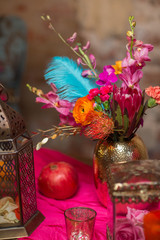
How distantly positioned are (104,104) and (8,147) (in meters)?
0.30

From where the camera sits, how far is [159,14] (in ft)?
4.59

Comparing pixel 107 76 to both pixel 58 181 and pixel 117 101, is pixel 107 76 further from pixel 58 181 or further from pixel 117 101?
pixel 58 181

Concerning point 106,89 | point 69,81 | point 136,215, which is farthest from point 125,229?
point 69,81

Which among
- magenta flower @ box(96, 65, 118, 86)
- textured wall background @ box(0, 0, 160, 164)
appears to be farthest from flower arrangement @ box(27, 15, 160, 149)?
textured wall background @ box(0, 0, 160, 164)

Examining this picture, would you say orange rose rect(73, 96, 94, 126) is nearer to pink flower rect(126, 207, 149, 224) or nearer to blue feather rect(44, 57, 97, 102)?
blue feather rect(44, 57, 97, 102)

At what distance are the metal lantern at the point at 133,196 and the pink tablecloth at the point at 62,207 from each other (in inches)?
3.4

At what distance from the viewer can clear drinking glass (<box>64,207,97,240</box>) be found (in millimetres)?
806

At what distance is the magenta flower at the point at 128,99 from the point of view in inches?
34.7

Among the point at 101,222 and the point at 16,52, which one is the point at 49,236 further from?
the point at 16,52

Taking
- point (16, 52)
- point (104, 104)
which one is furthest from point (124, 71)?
point (16, 52)

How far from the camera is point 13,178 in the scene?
875mm

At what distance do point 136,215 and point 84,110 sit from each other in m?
0.33

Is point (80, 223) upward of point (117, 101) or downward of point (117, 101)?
downward

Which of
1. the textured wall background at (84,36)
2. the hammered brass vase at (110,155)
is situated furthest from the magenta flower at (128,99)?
the textured wall background at (84,36)
